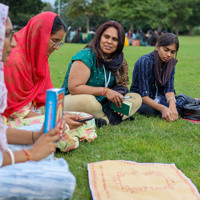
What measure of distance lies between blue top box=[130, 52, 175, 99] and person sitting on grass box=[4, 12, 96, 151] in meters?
1.61

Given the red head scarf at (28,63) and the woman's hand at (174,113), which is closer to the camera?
the red head scarf at (28,63)

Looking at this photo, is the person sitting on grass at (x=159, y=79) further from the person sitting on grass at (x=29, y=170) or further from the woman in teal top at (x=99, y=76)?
the person sitting on grass at (x=29, y=170)

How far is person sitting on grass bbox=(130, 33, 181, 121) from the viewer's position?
4.07 meters

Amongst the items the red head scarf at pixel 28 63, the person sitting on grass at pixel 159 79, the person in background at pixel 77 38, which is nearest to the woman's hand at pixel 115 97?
the person sitting on grass at pixel 159 79

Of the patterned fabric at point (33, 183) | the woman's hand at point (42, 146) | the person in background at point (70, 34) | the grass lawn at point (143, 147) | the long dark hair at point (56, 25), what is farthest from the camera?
the person in background at point (70, 34)

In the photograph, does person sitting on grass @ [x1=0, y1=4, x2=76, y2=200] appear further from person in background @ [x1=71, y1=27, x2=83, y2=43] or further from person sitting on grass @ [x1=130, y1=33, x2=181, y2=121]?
person in background @ [x1=71, y1=27, x2=83, y2=43]

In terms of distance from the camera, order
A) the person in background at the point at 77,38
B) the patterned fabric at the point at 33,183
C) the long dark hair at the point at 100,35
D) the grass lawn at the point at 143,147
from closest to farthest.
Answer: the patterned fabric at the point at 33,183, the grass lawn at the point at 143,147, the long dark hair at the point at 100,35, the person in background at the point at 77,38

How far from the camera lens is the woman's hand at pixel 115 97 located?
11.8ft

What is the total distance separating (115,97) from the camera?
11.8 ft

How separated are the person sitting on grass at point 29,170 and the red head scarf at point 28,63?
82 cm

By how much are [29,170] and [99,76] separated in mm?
2206

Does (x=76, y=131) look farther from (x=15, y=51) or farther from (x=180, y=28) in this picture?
(x=180, y=28)

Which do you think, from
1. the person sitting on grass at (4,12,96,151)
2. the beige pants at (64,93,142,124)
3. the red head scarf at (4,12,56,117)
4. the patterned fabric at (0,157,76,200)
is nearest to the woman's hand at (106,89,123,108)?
the beige pants at (64,93,142,124)

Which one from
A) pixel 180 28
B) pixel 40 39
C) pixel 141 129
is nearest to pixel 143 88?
pixel 141 129
